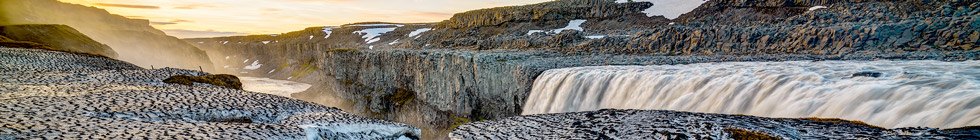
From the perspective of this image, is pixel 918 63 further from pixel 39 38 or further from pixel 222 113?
pixel 39 38

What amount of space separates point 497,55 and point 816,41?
21564 millimetres

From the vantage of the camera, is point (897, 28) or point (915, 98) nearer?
point (915, 98)

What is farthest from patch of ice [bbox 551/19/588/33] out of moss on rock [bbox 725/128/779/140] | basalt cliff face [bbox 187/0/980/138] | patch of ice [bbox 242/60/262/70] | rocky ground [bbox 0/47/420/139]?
patch of ice [bbox 242/60/262/70]

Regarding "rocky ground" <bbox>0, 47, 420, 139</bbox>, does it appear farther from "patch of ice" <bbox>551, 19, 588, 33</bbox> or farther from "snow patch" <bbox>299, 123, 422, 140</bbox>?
"patch of ice" <bbox>551, 19, 588, 33</bbox>

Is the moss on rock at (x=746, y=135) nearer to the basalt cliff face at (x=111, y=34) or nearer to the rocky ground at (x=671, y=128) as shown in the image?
the rocky ground at (x=671, y=128)

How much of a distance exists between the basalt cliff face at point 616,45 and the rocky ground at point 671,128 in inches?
612

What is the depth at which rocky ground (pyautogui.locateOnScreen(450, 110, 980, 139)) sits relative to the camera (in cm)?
718

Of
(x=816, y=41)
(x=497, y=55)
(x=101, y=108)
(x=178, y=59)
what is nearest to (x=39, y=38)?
(x=178, y=59)

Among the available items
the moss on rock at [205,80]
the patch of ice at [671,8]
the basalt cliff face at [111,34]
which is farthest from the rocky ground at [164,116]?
the basalt cliff face at [111,34]

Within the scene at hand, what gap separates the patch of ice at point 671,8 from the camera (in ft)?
195

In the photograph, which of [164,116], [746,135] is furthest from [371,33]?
[746,135]

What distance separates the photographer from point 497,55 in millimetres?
38875

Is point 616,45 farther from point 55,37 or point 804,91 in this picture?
point 55,37

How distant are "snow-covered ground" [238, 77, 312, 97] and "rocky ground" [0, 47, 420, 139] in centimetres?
10271
